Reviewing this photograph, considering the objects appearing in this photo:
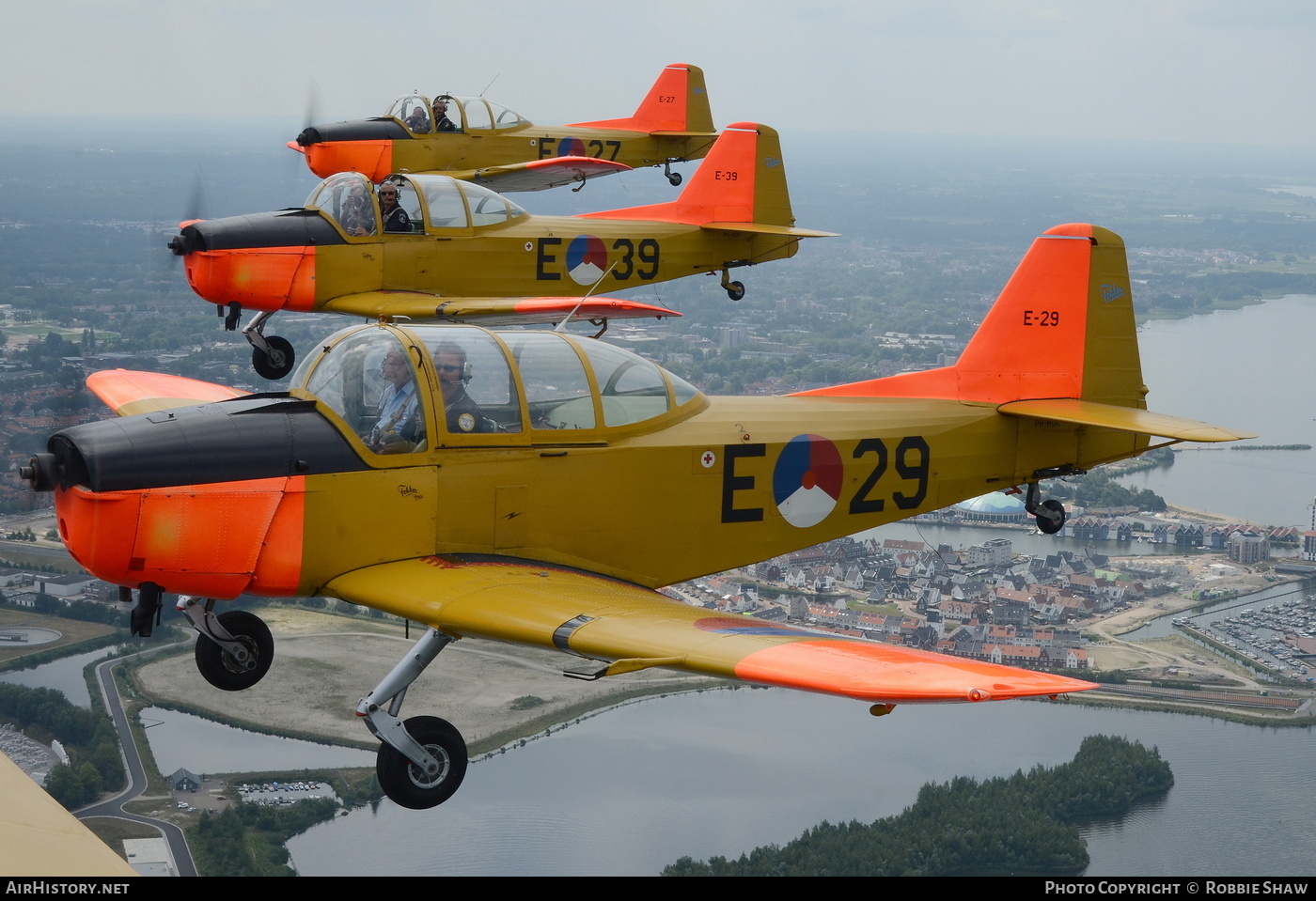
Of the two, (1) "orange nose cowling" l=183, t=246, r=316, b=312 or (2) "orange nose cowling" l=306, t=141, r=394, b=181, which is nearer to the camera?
(1) "orange nose cowling" l=183, t=246, r=316, b=312

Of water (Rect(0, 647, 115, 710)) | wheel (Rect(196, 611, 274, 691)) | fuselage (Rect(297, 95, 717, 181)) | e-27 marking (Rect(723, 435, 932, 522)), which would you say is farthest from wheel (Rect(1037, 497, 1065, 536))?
water (Rect(0, 647, 115, 710))

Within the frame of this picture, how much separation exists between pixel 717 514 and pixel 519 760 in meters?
23.3

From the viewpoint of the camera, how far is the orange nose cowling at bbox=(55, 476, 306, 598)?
8008 mm

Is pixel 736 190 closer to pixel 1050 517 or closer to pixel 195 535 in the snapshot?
pixel 1050 517

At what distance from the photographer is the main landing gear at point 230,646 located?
31.4 ft

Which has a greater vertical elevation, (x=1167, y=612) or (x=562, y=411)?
(x=562, y=411)

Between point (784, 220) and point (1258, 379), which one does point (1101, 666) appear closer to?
point (784, 220)

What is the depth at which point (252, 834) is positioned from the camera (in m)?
27.0

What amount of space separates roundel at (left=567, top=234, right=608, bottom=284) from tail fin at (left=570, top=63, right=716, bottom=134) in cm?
834

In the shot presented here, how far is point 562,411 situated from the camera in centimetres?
933

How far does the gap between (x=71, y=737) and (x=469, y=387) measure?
77.8 ft

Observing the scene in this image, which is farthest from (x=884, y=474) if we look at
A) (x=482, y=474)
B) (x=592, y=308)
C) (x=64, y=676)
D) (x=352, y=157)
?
(x=64, y=676)

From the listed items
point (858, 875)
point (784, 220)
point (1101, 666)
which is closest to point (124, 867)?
point (784, 220)

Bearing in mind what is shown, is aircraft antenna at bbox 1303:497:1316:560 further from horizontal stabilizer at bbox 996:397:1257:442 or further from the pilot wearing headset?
the pilot wearing headset
